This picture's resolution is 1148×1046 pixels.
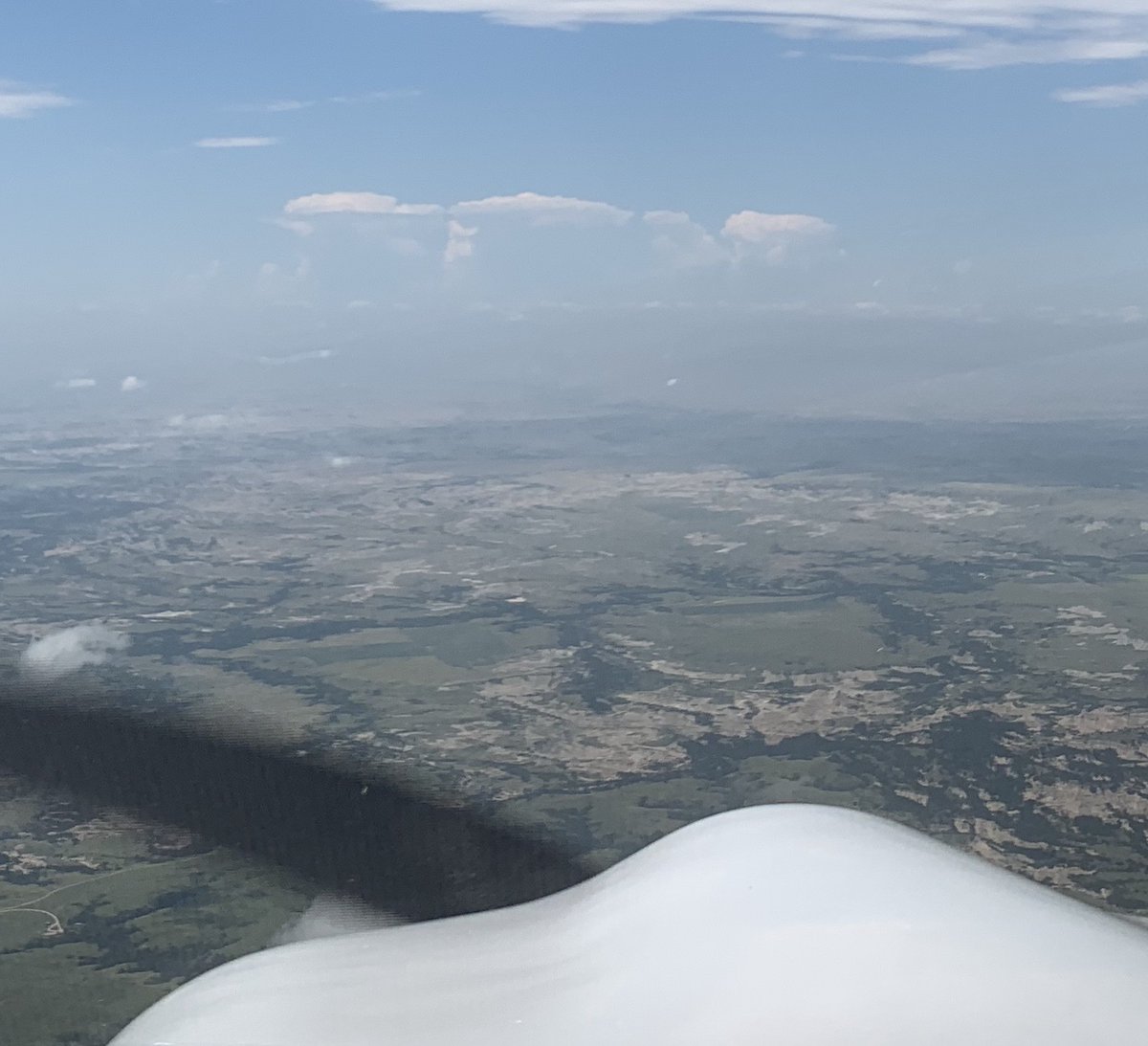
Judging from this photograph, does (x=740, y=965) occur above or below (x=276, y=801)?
above

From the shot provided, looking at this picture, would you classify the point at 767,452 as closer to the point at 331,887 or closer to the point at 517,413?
the point at 517,413

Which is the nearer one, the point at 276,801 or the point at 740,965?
the point at 740,965

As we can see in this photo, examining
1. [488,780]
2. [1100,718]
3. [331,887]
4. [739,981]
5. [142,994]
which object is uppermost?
[739,981]

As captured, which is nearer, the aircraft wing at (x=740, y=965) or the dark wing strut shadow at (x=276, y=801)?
the aircraft wing at (x=740, y=965)

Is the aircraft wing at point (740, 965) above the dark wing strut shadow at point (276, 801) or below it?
above

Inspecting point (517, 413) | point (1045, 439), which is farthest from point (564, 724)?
point (517, 413)

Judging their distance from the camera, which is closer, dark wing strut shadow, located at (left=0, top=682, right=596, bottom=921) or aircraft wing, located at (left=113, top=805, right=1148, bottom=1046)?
aircraft wing, located at (left=113, top=805, right=1148, bottom=1046)

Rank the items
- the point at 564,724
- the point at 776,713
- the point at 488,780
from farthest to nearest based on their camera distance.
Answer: the point at 776,713 → the point at 564,724 → the point at 488,780

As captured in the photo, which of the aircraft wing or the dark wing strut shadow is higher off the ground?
the aircraft wing
